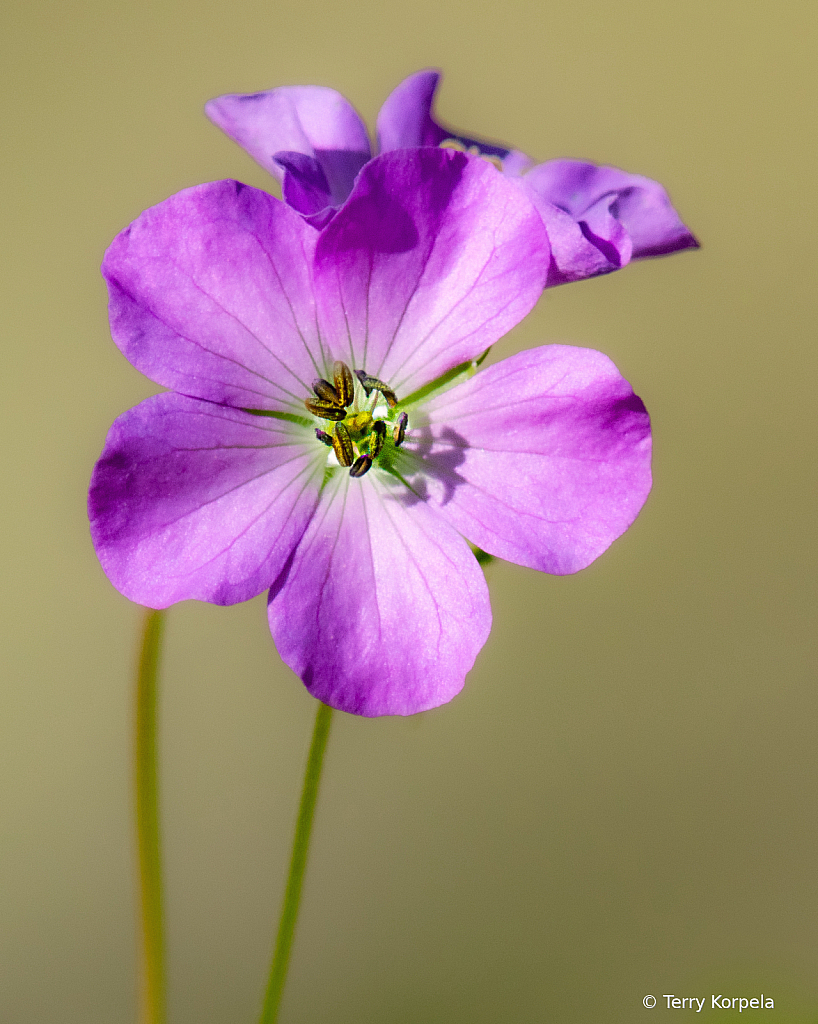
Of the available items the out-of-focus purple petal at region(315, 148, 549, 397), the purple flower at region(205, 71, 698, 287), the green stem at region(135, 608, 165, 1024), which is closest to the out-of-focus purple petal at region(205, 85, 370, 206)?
the purple flower at region(205, 71, 698, 287)

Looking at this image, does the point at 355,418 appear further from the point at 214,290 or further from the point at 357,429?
the point at 214,290

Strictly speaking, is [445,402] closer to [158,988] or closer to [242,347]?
[242,347]

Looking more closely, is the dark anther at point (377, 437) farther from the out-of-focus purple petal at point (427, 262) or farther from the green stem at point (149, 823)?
the green stem at point (149, 823)

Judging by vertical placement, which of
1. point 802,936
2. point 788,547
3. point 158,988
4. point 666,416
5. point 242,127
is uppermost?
point 666,416

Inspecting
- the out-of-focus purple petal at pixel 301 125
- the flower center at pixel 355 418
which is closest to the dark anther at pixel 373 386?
the flower center at pixel 355 418

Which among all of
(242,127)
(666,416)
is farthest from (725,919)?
(242,127)
